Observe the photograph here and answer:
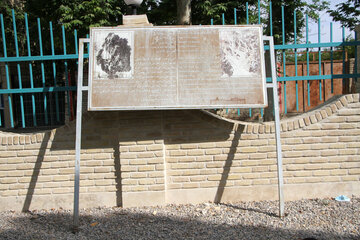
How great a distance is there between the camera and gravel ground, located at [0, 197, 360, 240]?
3441mm

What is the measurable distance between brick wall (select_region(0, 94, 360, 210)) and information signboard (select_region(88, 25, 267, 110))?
532mm

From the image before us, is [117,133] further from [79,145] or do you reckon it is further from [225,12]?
[225,12]

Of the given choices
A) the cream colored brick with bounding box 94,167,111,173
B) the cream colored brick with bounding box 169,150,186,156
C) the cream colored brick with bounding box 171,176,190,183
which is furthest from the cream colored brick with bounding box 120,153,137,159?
the cream colored brick with bounding box 171,176,190,183

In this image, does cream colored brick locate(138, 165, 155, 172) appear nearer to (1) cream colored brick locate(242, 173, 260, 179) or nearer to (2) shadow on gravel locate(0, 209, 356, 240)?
(2) shadow on gravel locate(0, 209, 356, 240)

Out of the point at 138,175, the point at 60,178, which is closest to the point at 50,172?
the point at 60,178

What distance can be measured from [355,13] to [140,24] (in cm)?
1268

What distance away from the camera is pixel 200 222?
148 inches

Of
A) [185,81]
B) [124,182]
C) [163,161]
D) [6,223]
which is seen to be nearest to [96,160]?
[124,182]

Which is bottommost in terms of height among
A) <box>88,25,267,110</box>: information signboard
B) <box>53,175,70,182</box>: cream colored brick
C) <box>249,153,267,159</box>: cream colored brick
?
<box>53,175,70,182</box>: cream colored brick

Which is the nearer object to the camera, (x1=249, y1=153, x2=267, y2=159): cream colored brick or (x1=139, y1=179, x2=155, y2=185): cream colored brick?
(x1=139, y1=179, x2=155, y2=185): cream colored brick

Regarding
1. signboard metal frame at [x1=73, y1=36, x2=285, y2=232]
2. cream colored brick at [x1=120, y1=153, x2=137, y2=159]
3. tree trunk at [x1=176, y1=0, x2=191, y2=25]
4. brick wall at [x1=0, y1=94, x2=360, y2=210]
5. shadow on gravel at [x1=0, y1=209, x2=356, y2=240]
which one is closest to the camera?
shadow on gravel at [x1=0, y1=209, x2=356, y2=240]

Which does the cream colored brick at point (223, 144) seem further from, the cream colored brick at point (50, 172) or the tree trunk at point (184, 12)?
the tree trunk at point (184, 12)

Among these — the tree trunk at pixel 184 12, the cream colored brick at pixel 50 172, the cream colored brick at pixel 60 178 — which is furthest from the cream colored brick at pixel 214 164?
the tree trunk at pixel 184 12

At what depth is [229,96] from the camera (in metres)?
3.81
